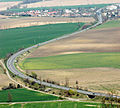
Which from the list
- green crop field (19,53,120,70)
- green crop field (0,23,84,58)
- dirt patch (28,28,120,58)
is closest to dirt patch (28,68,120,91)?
green crop field (19,53,120,70)

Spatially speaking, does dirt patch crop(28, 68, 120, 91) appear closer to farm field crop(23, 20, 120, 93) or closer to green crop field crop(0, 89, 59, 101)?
farm field crop(23, 20, 120, 93)

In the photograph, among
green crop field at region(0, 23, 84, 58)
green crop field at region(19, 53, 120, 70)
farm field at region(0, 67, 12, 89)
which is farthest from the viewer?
green crop field at region(0, 23, 84, 58)

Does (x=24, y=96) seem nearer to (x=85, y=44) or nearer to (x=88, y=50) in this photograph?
(x=88, y=50)

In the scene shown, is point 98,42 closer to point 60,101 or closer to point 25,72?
point 25,72

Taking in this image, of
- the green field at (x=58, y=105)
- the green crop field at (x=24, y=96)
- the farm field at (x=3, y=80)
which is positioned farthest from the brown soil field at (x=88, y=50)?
the green crop field at (x=24, y=96)

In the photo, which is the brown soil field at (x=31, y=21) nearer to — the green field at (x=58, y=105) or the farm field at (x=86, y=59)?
the farm field at (x=86, y=59)

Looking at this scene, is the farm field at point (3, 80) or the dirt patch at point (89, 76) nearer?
the dirt patch at point (89, 76)
